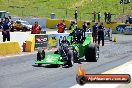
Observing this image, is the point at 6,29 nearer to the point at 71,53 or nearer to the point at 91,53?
the point at 91,53

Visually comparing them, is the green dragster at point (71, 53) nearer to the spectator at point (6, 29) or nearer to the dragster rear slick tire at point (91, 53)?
the dragster rear slick tire at point (91, 53)

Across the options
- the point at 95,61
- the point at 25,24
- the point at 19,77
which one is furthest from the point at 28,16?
the point at 19,77

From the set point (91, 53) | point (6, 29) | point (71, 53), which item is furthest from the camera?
point (6, 29)

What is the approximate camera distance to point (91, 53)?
62.6 feet

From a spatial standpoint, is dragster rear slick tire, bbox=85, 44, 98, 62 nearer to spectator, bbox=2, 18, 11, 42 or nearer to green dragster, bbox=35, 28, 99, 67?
green dragster, bbox=35, 28, 99, 67

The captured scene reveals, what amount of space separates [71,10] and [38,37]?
36638 millimetres

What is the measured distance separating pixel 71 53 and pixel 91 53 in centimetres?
267

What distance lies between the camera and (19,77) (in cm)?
1380

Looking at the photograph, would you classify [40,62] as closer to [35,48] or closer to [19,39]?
[35,48]

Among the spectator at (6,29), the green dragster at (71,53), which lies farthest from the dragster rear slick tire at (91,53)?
the spectator at (6,29)

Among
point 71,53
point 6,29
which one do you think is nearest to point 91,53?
point 71,53

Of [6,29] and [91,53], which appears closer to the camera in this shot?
[91,53]

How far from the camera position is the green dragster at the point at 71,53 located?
54.1ft

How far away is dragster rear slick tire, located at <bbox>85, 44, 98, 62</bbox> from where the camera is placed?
A: 19.0 metres
